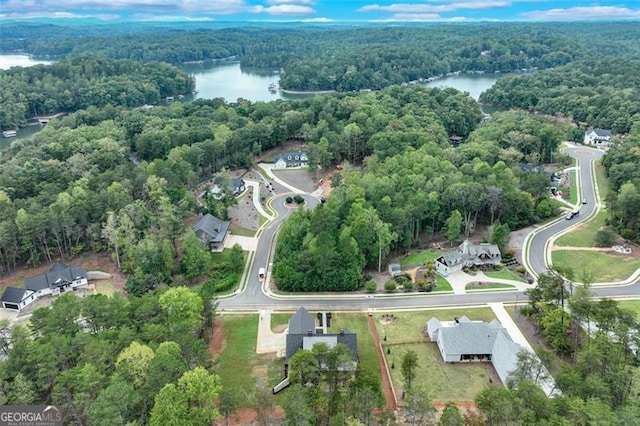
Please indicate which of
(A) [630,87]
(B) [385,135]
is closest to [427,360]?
(B) [385,135]

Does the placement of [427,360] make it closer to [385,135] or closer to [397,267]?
[397,267]

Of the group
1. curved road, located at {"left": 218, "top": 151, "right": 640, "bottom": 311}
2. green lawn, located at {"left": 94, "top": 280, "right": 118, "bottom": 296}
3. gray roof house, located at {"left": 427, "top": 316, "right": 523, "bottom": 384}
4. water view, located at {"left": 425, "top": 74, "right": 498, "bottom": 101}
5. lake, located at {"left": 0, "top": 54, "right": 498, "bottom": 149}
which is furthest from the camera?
water view, located at {"left": 425, "top": 74, "right": 498, "bottom": 101}

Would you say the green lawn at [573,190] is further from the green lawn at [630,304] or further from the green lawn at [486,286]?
the green lawn at [486,286]

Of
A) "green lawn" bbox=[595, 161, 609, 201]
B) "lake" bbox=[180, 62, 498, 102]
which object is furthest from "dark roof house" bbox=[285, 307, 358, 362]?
"lake" bbox=[180, 62, 498, 102]

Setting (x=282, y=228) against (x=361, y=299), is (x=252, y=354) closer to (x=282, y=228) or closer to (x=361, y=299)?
(x=361, y=299)

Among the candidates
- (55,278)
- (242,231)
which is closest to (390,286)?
(242,231)

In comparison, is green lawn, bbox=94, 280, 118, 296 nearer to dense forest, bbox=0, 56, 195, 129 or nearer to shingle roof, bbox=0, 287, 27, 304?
shingle roof, bbox=0, 287, 27, 304
